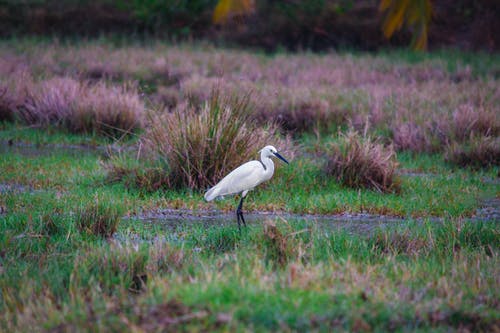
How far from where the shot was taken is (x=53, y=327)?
4039 millimetres

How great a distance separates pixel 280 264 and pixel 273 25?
1981 centimetres

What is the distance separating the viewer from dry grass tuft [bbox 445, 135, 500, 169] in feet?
33.0

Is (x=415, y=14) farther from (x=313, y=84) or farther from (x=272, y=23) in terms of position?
(x=272, y=23)

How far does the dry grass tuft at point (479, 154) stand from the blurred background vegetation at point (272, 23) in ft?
43.0

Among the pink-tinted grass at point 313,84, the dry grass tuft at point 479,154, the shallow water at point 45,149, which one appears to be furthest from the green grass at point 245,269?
the shallow water at point 45,149

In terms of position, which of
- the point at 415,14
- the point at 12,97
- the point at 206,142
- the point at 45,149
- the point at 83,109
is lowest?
the point at 45,149

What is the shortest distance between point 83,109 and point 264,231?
6.94m

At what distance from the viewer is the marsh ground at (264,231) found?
4.22 meters

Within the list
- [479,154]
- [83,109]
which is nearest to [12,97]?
[83,109]

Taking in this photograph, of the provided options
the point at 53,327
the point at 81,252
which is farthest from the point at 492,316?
the point at 81,252

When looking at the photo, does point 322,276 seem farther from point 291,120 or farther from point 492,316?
point 291,120

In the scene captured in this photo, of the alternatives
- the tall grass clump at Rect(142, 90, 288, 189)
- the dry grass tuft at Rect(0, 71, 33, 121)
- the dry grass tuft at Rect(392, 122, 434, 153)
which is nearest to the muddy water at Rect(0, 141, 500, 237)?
the tall grass clump at Rect(142, 90, 288, 189)

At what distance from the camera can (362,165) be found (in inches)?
343

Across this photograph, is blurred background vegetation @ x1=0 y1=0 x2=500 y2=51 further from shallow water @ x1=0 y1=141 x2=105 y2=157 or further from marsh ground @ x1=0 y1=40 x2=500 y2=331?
shallow water @ x1=0 y1=141 x2=105 y2=157
